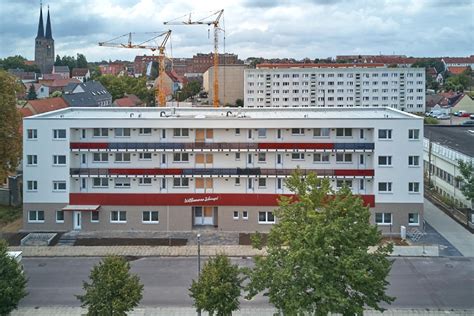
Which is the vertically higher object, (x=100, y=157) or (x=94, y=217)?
(x=100, y=157)

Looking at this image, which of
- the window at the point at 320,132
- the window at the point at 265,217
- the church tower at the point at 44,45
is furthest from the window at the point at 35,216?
the church tower at the point at 44,45

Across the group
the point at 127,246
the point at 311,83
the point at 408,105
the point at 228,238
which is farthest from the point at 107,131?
the point at 408,105

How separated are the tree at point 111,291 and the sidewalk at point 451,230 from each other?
20.3 m

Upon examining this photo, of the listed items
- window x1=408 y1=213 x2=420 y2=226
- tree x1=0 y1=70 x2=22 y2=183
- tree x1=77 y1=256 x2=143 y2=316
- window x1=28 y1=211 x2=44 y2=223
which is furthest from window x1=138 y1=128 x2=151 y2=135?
tree x1=77 y1=256 x2=143 y2=316

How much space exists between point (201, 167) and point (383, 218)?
11.9 m

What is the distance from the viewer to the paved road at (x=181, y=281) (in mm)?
25297

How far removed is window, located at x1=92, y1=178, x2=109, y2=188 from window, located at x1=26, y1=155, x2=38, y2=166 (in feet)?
12.3

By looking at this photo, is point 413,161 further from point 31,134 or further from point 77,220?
point 31,134

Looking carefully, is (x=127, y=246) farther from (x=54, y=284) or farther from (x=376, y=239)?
(x=376, y=239)

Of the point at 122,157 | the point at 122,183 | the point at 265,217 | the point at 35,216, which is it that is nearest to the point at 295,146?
the point at 265,217

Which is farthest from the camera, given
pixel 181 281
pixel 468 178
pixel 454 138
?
pixel 454 138

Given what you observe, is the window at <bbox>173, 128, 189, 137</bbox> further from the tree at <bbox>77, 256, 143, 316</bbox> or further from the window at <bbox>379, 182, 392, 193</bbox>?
the tree at <bbox>77, 256, 143, 316</bbox>

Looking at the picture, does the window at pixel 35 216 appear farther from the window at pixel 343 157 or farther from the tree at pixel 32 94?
the tree at pixel 32 94

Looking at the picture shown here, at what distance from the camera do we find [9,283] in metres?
20.9
